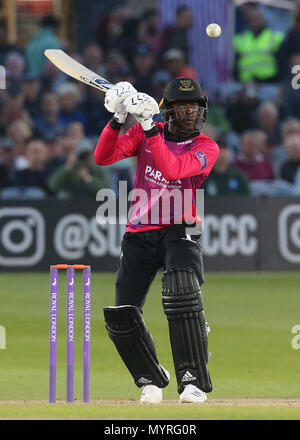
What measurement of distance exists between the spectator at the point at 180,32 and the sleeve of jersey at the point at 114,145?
459 inches

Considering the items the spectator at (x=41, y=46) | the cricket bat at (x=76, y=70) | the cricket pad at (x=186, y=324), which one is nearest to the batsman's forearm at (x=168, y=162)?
the cricket pad at (x=186, y=324)

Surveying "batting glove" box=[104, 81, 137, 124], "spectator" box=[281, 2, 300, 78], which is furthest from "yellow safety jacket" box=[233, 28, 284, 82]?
"batting glove" box=[104, 81, 137, 124]

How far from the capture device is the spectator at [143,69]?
19125 mm

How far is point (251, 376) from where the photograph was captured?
9406 millimetres

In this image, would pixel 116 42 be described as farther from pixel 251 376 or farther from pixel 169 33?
pixel 251 376

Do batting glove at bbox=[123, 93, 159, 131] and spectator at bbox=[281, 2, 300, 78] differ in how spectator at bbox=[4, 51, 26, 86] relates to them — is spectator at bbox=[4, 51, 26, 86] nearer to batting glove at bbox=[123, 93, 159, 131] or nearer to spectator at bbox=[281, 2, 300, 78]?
spectator at bbox=[281, 2, 300, 78]

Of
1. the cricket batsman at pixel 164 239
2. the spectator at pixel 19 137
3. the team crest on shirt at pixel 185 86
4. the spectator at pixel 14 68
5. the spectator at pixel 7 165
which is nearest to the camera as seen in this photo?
the cricket batsman at pixel 164 239

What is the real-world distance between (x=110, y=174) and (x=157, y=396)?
30.4 feet

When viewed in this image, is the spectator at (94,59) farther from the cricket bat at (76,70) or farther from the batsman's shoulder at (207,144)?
the batsman's shoulder at (207,144)

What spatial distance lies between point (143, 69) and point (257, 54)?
182 cm

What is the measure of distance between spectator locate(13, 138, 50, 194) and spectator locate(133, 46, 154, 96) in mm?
2741

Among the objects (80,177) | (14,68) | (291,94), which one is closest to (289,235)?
(80,177)

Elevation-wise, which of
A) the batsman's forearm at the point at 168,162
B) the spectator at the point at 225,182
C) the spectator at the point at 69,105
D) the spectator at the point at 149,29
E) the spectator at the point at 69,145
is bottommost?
the batsman's forearm at the point at 168,162
